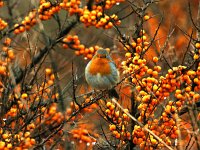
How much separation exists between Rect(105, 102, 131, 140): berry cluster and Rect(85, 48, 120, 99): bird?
220 centimetres

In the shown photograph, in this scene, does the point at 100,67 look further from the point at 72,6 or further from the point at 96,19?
the point at 72,6

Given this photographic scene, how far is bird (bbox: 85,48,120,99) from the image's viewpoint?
37.5ft

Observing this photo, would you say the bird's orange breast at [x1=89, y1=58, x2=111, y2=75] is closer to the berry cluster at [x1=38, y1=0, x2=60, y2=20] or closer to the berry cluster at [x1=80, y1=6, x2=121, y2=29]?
the berry cluster at [x1=80, y1=6, x2=121, y2=29]

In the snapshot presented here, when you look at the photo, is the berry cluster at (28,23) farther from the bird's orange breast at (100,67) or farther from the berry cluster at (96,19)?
the bird's orange breast at (100,67)

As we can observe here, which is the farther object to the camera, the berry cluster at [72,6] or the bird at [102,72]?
the berry cluster at [72,6]

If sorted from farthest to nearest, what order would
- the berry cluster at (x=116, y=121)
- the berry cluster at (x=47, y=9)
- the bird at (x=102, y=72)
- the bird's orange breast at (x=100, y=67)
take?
the berry cluster at (x=47, y=9) < the bird's orange breast at (x=100, y=67) < the bird at (x=102, y=72) < the berry cluster at (x=116, y=121)

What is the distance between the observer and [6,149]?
802 centimetres

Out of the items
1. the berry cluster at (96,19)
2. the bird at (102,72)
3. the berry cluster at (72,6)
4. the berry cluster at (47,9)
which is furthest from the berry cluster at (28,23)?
the bird at (102,72)

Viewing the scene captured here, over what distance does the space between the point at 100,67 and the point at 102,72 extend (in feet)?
0.37

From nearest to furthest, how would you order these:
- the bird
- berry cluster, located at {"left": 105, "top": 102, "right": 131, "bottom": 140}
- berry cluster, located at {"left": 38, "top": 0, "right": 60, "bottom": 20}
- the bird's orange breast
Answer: berry cluster, located at {"left": 105, "top": 102, "right": 131, "bottom": 140}
the bird
the bird's orange breast
berry cluster, located at {"left": 38, "top": 0, "right": 60, "bottom": 20}

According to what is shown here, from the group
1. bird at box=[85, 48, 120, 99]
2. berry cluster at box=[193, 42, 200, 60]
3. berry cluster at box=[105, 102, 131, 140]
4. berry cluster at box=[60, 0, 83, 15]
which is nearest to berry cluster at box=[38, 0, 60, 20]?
berry cluster at box=[60, 0, 83, 15]

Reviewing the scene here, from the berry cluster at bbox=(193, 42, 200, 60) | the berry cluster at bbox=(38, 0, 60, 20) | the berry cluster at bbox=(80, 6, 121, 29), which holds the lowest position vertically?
the berry cluster at bbox=(193, 42, 200, 60)

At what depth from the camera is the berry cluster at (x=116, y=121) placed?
29.4 feet

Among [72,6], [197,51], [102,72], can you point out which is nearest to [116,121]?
[197,51]
